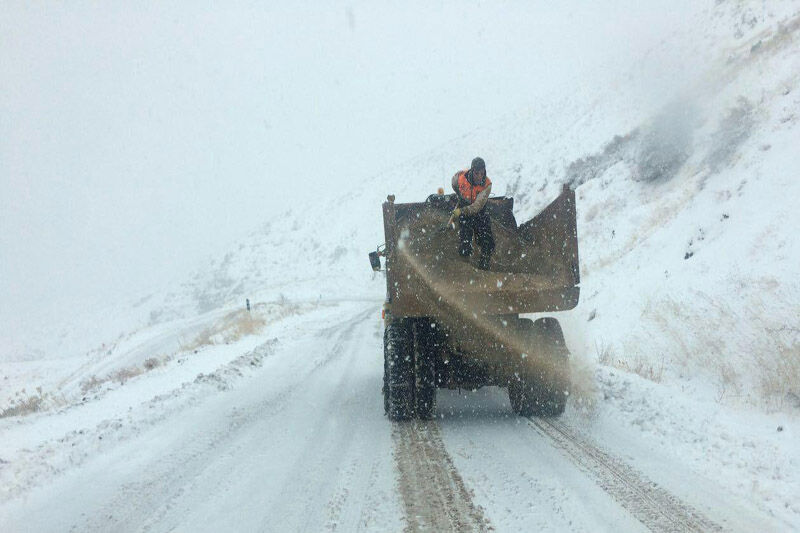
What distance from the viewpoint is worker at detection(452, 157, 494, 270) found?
6512mm

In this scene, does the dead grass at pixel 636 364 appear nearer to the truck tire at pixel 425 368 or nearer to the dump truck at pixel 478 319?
the dump truck at pixel 478 319

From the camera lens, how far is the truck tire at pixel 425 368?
244 inches

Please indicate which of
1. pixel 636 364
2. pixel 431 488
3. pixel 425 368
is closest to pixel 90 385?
pixel 425 368

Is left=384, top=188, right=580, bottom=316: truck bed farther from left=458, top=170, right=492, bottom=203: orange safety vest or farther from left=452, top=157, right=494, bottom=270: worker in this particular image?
left=458, top=170, right=492, bottom=203: orange safety vest

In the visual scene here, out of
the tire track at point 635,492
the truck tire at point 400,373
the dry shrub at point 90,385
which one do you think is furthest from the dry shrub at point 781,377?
the dry shrub at point 90,385

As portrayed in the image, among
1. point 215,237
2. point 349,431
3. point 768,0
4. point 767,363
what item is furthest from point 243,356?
point 215,237

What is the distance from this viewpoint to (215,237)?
462 feet

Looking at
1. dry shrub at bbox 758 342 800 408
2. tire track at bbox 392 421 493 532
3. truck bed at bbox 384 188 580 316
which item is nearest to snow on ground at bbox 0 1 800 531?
dry shrub at bbox 758 342 800 408

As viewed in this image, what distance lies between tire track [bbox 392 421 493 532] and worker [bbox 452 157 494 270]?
2121mm

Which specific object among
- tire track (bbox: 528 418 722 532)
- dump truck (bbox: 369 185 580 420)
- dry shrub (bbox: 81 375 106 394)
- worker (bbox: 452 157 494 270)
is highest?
worker (bbox: 452 157 494 270)

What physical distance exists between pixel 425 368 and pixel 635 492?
8.63 ft

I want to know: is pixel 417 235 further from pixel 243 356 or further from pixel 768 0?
pixel 768 0

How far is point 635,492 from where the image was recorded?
159 inches

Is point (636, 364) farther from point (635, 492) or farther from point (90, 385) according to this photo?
point (90, 385)
